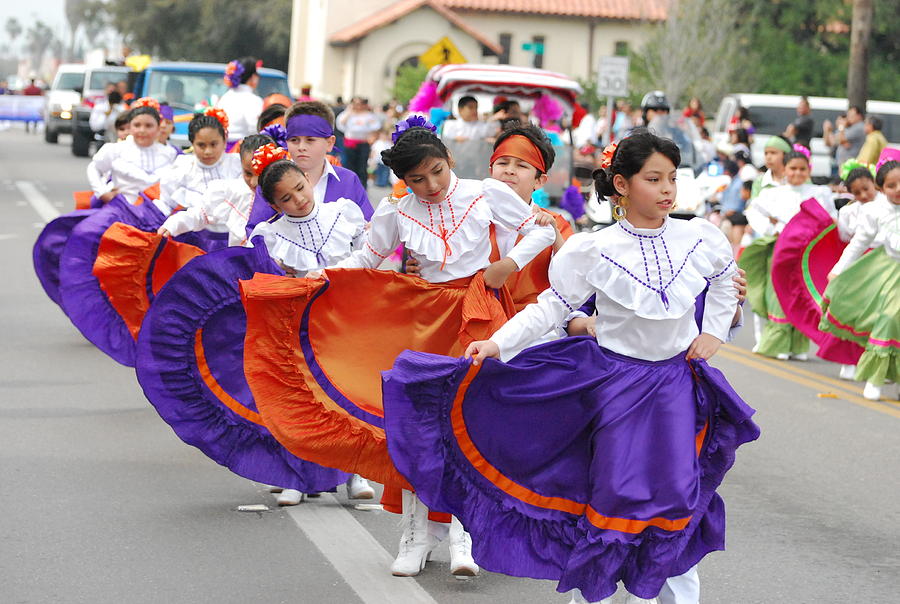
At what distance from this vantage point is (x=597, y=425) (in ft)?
16.7

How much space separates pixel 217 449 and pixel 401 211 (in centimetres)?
143

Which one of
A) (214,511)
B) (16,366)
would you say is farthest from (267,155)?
(16,366)

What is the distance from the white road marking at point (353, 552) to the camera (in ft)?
18.7

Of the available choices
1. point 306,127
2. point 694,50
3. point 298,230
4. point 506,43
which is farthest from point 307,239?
point 506,43

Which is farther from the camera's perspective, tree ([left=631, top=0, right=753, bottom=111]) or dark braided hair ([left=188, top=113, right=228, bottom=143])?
tree ([left=631, top=0, right=753, bottom=111])

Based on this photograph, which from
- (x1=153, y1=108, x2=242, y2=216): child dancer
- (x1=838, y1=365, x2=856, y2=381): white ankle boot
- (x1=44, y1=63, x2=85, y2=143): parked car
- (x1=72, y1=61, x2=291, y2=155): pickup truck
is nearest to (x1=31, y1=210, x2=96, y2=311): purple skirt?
(x1=153, y1=108, x2=242, y2=216): child dancer

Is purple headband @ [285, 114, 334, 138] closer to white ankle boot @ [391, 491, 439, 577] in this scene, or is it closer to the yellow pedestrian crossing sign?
white ankle boot @ [391, 491, 439, 577]

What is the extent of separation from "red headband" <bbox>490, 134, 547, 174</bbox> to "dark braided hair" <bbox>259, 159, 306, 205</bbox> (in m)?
0.99

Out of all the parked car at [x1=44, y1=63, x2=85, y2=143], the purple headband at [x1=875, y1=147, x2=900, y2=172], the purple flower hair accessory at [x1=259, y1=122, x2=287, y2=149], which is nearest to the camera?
the purple flower hair accessory at [x1=259, y1=122, x2=287, y2=149]

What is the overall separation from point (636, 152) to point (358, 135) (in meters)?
20.6

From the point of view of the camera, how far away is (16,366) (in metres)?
10.7

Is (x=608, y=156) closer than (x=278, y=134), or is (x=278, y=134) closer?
(x=608, y=156)

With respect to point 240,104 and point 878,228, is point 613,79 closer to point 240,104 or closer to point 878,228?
point 240,104

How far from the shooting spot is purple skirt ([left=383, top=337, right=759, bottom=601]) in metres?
4.97
